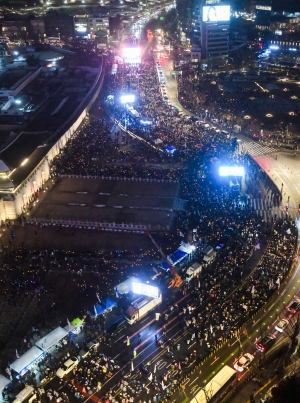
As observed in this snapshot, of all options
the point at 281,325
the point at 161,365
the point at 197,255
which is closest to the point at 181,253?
the point at 197,255

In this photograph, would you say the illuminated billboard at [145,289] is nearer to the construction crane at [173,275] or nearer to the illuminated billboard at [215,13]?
the construction crane at [173,275]

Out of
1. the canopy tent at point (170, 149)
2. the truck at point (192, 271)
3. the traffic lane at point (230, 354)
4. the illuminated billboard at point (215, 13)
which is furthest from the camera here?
the illuminated billboard at point (215, 13)

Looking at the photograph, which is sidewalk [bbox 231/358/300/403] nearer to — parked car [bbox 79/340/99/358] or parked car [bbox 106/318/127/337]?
parked car [bbox 106/318/127/337]

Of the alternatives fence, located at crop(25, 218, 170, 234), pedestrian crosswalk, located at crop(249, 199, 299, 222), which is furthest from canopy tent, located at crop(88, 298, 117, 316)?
pedestrian crosswalk, located at crop(249, 199, 299, 222)

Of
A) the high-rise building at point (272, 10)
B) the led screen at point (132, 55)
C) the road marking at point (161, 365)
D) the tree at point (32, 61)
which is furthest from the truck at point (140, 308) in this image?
the high-rise building at point (272, 10)

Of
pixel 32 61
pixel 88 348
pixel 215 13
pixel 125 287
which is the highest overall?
pixel 215 13

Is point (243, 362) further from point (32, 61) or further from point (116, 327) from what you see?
point (32, 61)
